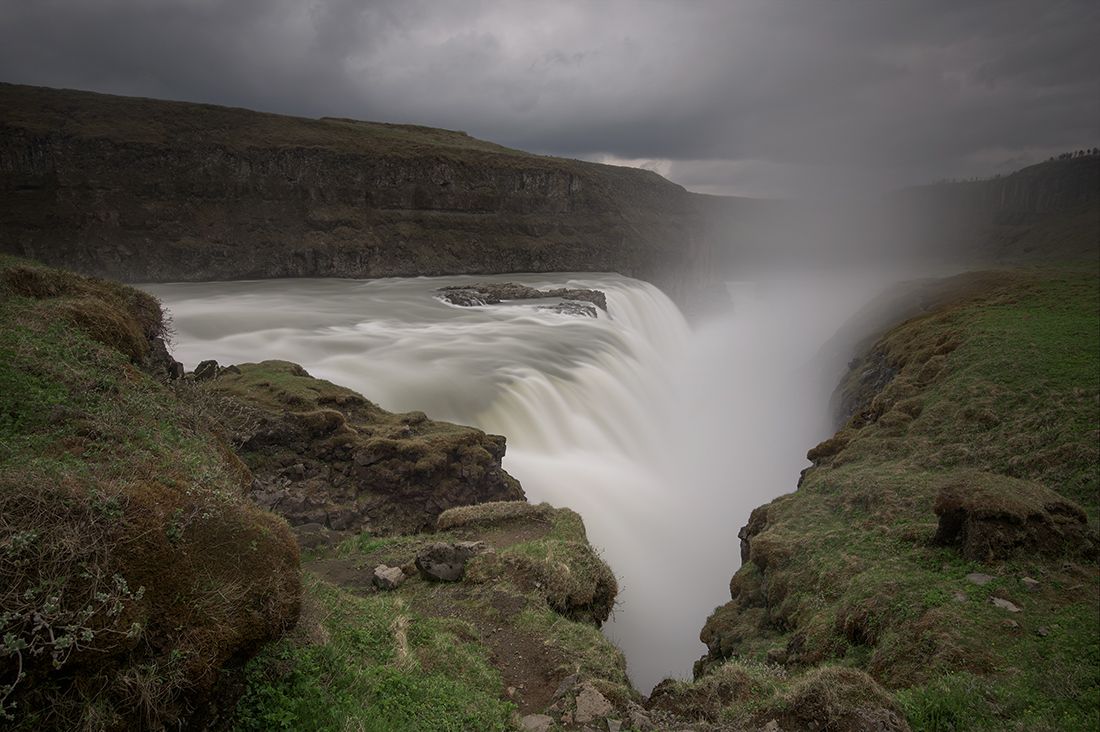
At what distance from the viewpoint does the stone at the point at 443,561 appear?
9.72m

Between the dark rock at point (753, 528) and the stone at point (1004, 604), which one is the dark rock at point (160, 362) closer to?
the dark rock at point (753, 528)

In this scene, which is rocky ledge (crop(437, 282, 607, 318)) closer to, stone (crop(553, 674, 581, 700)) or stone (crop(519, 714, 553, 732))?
stone (crop(553, 674, 581, 700))

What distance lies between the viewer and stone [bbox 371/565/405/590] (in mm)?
9477

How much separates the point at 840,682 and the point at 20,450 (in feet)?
27.4

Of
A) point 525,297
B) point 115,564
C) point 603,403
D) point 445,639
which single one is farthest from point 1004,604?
point 525,297

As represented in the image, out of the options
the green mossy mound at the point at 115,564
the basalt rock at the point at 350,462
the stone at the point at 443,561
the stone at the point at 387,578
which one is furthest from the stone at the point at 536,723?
the basalt rock at the point at 350,462

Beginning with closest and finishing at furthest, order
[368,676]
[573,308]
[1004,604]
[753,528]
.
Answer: [368,676]
[1004,604]
[753,528]
[573,308]

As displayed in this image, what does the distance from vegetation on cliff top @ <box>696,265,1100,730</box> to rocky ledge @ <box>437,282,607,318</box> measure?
72.9 feet

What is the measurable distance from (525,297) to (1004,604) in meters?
39.1

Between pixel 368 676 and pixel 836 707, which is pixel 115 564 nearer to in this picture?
pixel 368 676

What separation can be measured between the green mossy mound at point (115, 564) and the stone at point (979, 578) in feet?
32.5

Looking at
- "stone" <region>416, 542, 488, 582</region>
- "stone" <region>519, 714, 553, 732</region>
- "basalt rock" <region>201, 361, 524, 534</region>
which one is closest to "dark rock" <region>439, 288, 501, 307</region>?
"basalt rock" <region>201, 361, 524, 534</region>

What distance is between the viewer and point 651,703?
719cm

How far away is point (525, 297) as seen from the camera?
149 ft
